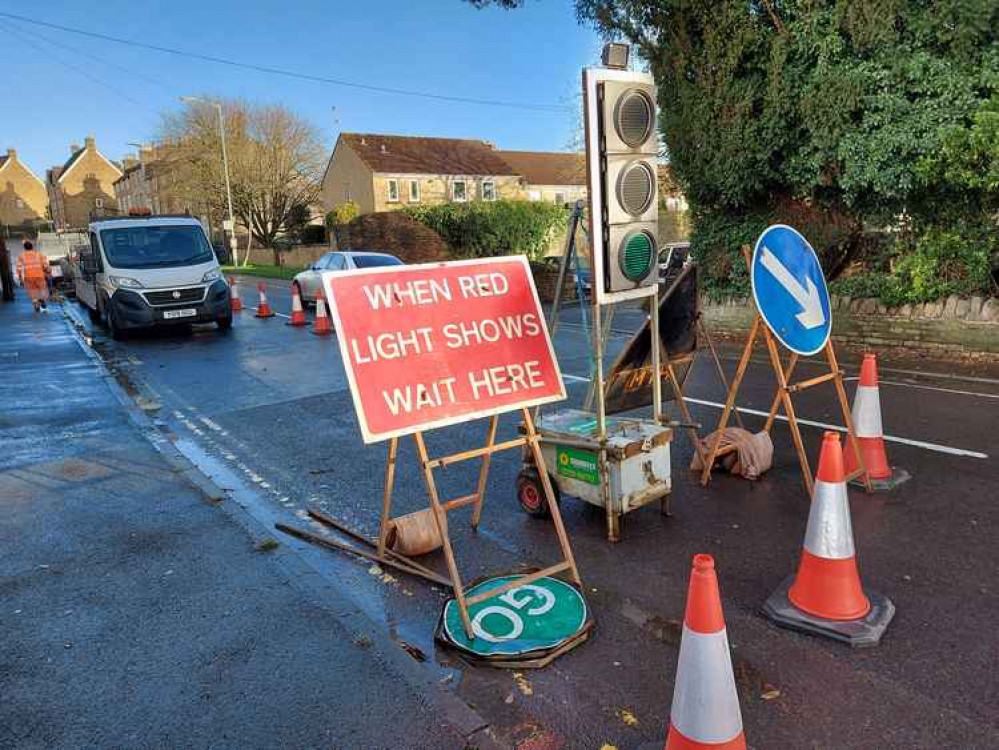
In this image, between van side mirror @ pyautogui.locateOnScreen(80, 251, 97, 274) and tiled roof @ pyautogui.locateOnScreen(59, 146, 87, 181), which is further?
tiled roof @ pyautogui.locateOnScreen(59, 146, 87, 181)

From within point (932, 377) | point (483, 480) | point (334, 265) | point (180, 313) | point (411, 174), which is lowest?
point (932, 377)

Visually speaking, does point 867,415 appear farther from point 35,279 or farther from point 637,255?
point 35,279

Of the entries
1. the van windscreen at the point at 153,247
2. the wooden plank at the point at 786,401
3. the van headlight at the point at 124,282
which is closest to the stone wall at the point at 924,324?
the wooden plank at the point at 786,401

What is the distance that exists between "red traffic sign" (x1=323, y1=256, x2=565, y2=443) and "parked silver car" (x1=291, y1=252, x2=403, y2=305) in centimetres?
1240

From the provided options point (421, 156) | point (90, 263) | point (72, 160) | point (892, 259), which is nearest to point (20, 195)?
point (72, 160)

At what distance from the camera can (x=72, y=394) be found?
9070 mm

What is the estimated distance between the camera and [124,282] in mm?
13500

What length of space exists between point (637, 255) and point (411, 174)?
46.9 metres

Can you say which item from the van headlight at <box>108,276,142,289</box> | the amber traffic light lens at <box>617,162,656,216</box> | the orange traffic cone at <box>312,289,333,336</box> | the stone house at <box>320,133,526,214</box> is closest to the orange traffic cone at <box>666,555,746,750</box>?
the amber traffic light lens at <box>617,162,656,216</box>

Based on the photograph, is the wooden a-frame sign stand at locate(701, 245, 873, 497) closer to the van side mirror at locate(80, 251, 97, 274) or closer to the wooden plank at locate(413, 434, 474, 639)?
the wooden plank at locate(413, 434, 474, 639)

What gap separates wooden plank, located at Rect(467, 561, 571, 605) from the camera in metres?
3.40

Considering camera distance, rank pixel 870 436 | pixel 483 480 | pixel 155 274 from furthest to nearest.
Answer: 1. pixel 155 274
2. pixel 870 436
3. pixel 483 480

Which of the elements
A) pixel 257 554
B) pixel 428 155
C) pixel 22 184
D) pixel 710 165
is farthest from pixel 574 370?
pixel 22 184

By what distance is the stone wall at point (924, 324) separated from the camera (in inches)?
364
